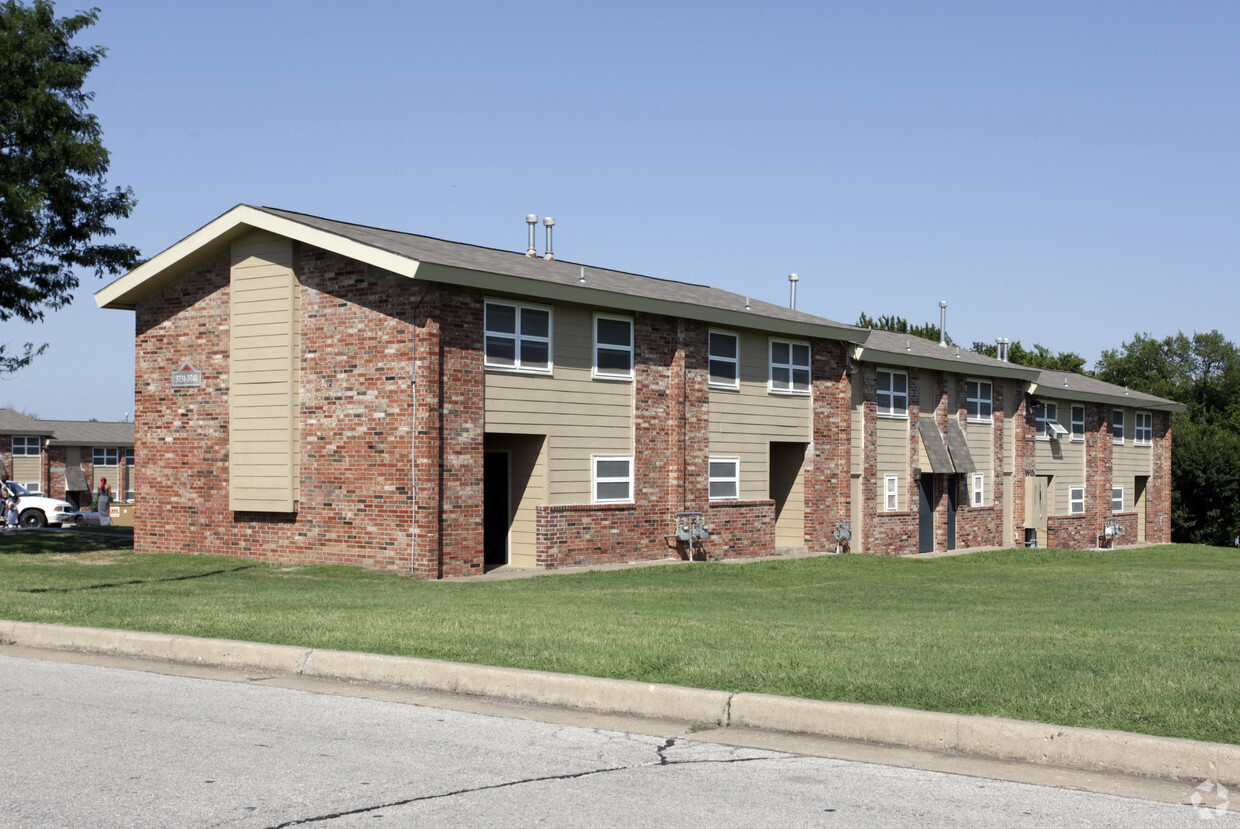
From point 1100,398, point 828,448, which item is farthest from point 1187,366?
point 828,448

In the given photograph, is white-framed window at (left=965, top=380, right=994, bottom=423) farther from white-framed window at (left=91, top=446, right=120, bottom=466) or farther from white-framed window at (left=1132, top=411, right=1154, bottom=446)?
white-framed window at (left=91, top=446, right=120, bottom=466)

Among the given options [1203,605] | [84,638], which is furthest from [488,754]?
[1203,605]

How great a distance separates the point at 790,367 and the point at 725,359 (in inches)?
103

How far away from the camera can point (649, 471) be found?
24078mm

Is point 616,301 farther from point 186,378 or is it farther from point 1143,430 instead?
point 1143,430

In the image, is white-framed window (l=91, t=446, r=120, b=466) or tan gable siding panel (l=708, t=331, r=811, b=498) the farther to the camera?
white-framed window (l=91, t=446, r=120, b=466)

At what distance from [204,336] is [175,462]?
2.53 metres

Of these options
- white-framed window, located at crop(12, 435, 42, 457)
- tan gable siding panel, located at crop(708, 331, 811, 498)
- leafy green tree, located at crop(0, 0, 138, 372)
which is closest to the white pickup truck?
leafy green tree, located at crop(0, 0, 138, 372)

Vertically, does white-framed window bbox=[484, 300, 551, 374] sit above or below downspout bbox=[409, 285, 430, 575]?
above

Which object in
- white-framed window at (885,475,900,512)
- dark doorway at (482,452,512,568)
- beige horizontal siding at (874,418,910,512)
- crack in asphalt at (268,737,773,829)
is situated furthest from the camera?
white-framed window at (885,475,900,512)

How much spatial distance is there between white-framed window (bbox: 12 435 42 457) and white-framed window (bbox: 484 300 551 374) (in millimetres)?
50366

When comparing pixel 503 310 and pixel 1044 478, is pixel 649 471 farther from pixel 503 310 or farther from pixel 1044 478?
pixel 1044 478

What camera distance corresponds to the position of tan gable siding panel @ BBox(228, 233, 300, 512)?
2105cm

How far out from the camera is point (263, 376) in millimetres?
21359
